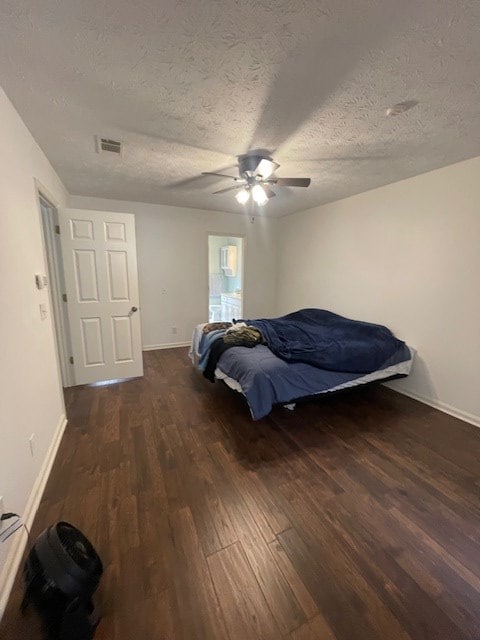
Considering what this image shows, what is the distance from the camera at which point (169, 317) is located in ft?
15.9

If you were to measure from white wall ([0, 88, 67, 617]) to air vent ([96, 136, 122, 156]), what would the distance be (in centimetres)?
48

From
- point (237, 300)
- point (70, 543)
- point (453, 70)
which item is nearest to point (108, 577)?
point (70, 543)

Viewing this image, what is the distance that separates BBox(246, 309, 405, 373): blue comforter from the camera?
2.64 meters

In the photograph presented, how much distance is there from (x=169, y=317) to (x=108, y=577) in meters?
3.84

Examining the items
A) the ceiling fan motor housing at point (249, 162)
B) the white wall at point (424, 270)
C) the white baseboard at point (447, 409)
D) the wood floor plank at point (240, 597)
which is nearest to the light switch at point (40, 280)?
the ceiling fan motor housing at point (249, 162)

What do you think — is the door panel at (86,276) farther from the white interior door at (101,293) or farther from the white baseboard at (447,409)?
the white baseboard at (447,409)

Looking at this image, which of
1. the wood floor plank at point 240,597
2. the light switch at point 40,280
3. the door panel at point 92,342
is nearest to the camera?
the wood floor plank at point 240,597

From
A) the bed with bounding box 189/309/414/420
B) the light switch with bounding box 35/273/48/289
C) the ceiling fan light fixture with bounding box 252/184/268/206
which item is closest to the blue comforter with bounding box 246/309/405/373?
the bed with bounding box 189/309/414/420

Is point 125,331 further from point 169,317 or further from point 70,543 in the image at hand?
point 70,543

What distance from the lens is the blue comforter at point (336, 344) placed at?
8.67 feet

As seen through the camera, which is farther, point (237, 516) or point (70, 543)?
point (237, 516)

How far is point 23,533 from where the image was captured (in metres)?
1.43

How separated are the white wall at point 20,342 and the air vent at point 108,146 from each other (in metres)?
0.48

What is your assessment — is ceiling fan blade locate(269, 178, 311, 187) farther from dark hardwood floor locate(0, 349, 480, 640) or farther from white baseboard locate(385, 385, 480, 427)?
white baseboard locate(385, 385, 480, 427)
